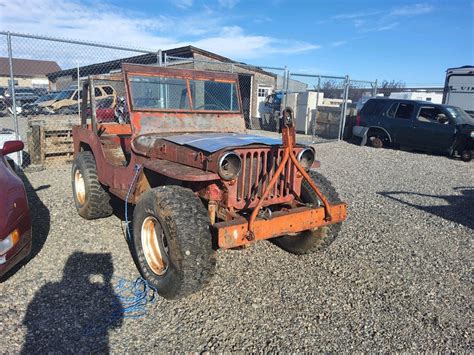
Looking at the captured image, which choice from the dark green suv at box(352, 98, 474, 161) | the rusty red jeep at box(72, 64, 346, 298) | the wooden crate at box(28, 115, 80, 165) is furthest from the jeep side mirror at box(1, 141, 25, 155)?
the dark green suv at box(352, 98, 474, 161)

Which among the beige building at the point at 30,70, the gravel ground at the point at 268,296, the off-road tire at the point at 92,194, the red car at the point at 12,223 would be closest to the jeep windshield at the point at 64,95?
the gravel ground at the point at 268,296

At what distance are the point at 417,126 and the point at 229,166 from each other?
10253 mm

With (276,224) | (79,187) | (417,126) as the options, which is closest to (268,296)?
(276,224)

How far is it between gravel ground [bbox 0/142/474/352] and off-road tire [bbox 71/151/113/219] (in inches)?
6.0

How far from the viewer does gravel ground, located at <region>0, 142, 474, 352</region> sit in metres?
2.72

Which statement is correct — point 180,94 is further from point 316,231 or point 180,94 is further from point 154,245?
point 316,231

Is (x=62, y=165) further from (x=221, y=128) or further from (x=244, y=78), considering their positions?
(x=244, y=78)

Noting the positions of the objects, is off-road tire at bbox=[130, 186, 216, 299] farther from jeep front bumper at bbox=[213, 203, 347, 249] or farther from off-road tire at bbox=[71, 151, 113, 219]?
off-road tire at bbox=[71, 151, 113, 219]

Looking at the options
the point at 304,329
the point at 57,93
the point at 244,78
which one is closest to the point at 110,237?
the point at 304,329

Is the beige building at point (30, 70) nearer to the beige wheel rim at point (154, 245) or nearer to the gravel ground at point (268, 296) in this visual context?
the gravel ground at point (268, 296)

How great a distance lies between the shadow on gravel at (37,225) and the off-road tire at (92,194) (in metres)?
0.48

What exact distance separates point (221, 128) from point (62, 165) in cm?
532

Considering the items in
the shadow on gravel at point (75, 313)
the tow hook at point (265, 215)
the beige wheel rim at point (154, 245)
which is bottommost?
the shadow on gravel at point (75, 313)

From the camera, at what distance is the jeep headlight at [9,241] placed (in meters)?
3.07
